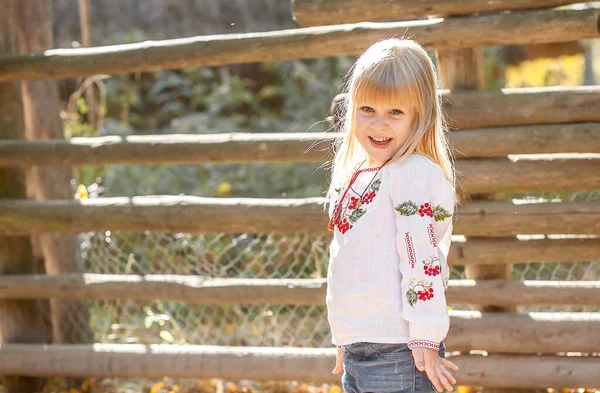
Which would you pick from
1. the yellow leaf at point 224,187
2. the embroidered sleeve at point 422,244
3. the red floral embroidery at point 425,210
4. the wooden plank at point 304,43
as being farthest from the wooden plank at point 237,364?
the yellow leaf at point 224,187

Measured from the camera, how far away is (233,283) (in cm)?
402

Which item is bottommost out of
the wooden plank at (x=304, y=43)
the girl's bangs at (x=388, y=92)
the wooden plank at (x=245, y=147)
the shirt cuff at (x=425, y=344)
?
the shirt cuff at (x=425, y=344)

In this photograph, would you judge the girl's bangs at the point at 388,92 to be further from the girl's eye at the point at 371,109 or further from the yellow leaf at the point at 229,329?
the yellow leaf at the point at 229,329

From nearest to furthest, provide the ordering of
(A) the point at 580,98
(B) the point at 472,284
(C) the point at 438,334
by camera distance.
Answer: (C) the point at 438,334
(A) the point at 580,98
(B) the point at 472,284

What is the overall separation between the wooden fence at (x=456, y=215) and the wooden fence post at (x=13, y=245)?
23 cm

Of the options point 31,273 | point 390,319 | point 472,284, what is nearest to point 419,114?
point 390,319

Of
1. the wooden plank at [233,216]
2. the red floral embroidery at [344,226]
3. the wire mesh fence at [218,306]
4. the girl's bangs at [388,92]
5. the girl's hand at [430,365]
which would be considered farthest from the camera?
the wire mesh fence at [218,306]

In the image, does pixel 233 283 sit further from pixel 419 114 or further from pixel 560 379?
pixel 419 114

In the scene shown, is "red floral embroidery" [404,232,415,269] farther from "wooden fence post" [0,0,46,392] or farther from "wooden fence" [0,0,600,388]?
"wooden fence post" [0,0,46,392]

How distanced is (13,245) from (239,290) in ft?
4.54

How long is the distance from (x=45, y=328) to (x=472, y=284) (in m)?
2.55

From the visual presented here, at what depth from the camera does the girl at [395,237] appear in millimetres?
2258

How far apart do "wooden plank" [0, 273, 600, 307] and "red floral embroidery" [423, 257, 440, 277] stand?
152 cm

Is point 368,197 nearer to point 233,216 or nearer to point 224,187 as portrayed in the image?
point 233,216
